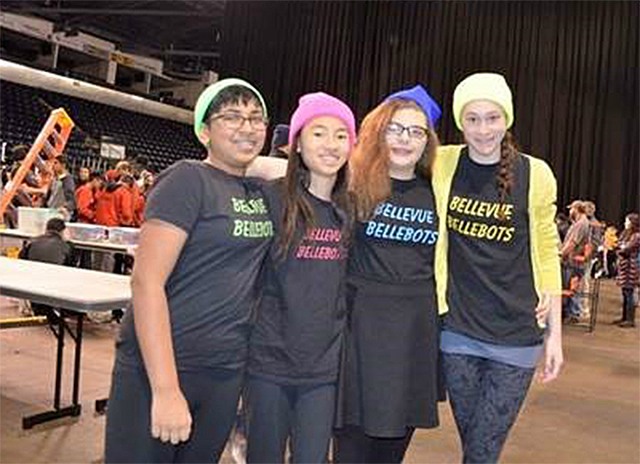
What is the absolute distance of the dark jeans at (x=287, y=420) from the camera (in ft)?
5.03

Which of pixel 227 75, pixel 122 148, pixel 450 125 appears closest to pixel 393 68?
pixel 450 125

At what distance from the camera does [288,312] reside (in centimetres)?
152

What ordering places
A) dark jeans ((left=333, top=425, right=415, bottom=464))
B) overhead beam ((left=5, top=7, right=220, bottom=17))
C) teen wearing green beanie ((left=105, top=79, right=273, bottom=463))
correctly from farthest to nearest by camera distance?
1. overhead beam ((left=5, top=7, right=220, bottom=17))
2. dark jeans ((left=333, top=425, right=415, bottom=464))
3. teen wearing green beanie ((left=105, top=79, right=273, bottom=463))

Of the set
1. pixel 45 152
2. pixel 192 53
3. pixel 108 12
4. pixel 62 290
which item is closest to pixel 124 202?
pixel 45 152

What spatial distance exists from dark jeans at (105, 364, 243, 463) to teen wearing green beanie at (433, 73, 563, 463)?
0.58 m

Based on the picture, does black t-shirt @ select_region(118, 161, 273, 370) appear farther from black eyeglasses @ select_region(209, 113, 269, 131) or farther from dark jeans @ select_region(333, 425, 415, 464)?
dark jeans @ select_region(333, 425, 415, 464)

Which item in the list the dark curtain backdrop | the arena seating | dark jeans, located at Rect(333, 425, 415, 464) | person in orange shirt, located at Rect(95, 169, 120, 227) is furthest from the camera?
the arena seating

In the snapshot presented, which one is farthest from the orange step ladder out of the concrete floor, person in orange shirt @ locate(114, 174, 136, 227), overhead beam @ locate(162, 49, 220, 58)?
overhead beam @ locate(162, 49, 220, 58)

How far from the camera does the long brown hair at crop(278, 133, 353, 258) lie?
5.00 feet

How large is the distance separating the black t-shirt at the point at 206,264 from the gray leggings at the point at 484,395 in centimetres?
61

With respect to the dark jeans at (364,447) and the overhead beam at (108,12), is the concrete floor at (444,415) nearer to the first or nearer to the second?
the dark jeans at (364,447)

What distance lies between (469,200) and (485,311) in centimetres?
27

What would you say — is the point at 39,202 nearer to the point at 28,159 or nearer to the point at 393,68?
the point at 28,159

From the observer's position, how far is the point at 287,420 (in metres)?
1.56
